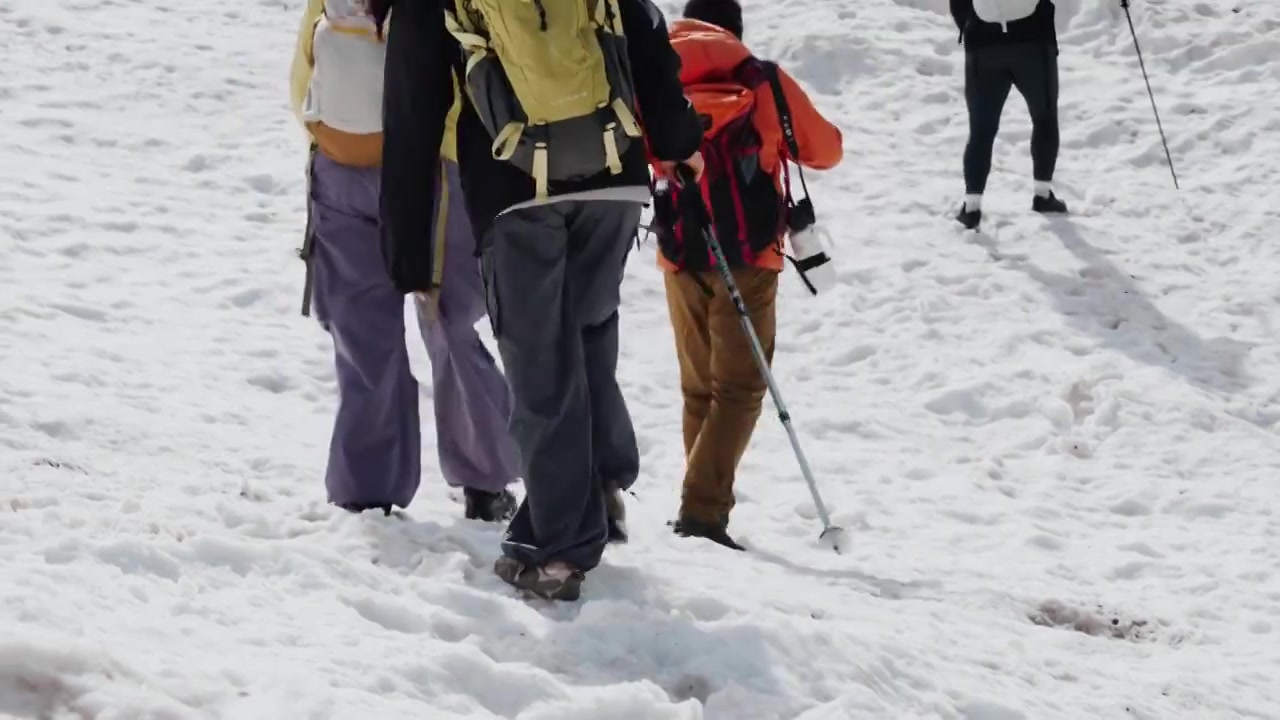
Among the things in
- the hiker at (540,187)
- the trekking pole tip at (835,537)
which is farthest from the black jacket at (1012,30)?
the hiker at (540,187)

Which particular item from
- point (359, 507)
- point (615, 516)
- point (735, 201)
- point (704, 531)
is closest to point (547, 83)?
point (615, 516)

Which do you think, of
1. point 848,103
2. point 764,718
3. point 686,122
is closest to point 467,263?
point 686,122

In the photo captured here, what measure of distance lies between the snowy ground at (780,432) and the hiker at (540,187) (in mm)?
329

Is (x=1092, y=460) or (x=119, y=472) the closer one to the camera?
(x=119, y=472)

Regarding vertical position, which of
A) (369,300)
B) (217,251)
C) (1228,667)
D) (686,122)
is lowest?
(217,251)

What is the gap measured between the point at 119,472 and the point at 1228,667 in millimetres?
3924

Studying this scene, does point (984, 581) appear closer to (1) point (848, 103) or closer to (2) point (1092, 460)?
(2) point (1092, 460)

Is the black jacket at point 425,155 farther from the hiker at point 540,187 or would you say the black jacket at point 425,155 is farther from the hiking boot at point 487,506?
the hiking boot at point 487,506

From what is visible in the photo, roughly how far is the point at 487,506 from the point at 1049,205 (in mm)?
6173

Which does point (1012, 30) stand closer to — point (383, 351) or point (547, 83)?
point (383, 351)

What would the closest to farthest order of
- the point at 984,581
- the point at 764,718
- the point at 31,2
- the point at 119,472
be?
the point at 764,718 < the point at 119,472 < the point at 984,581 < the point at 31,2

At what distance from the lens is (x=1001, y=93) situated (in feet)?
29.9

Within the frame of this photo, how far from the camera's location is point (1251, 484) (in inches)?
255

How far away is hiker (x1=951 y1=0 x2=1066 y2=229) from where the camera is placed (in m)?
8.86
